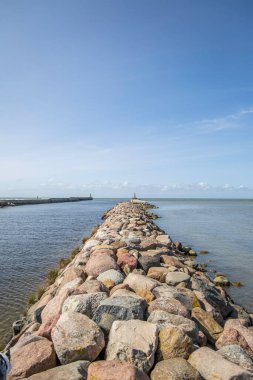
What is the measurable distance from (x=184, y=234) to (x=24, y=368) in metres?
20.4

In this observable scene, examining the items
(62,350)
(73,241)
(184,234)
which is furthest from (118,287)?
(184,234)

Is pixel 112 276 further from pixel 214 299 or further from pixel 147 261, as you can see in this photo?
pixel 214 299

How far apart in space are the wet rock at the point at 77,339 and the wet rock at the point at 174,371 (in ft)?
2.51

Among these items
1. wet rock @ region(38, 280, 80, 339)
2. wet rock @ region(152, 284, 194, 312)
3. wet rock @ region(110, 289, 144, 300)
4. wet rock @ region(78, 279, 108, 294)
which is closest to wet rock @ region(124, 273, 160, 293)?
wet rock @ region(152, 284, 194, 312)

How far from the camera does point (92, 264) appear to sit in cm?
739

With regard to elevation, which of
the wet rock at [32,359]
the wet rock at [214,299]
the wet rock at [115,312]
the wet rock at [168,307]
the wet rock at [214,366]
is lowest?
the wet rock at [214,299]

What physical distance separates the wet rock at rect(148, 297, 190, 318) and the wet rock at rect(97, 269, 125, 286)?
126 cm

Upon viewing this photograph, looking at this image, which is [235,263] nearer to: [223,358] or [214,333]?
[214,333]

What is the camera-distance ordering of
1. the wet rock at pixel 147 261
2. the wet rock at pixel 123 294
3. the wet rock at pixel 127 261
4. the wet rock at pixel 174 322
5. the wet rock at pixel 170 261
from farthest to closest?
the wet rock at pixel 170 261, the wet rock at pixel 147 261, the wet rock at pixel 127 261, the wet rock at pixel 123 294, the wet rock at pixel 174 322

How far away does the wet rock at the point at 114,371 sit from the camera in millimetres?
3285

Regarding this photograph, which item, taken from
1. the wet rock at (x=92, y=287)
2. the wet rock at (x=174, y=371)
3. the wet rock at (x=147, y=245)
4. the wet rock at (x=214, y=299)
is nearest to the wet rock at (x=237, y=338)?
the wet rock at (x=174, y=371)

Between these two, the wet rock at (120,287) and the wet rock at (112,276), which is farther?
the wet rock at (112,276)

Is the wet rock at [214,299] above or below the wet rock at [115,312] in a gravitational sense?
below

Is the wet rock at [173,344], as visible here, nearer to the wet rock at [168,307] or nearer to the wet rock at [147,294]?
the wet rock at [168,307]
